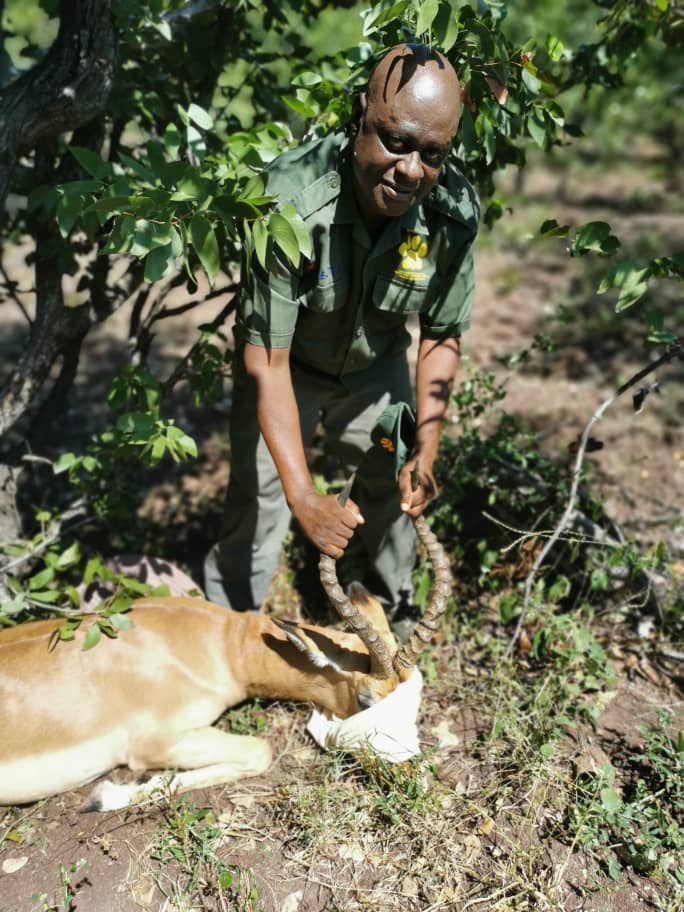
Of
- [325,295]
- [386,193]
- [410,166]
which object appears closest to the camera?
[410,166]

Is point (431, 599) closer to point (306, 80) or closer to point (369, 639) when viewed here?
point (369, 639)

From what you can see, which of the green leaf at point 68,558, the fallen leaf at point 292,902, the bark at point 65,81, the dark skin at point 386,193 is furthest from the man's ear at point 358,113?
the fallen leaf at point 292,902

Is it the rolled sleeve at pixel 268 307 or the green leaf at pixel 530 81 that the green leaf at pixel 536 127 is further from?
the rolled sleeve at pixel 268 307

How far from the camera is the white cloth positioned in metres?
3.22

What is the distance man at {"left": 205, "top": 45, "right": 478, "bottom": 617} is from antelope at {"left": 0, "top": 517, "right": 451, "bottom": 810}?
0.56 m

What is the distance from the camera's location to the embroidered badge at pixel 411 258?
3.21 metres

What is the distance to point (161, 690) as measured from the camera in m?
3.49

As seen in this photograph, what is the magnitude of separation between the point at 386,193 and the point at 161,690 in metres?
2.29

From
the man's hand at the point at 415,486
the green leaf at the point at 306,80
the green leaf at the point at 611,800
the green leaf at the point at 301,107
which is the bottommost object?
the green leaf at the point at 611,800

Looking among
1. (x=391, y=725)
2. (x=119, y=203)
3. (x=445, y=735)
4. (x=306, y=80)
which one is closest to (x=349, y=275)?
(x=306, y=80)

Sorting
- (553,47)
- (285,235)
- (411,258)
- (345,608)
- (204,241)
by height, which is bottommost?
(345,608)

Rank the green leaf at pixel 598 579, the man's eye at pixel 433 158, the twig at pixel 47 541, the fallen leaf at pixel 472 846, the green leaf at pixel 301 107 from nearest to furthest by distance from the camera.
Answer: the man's eye at pixel 433 158 → the fallen leaf at pixel 472 846 → the green leaf at pixel 301 107 → the twig at pixel 47 541 → the green leaf at pixel 598 579

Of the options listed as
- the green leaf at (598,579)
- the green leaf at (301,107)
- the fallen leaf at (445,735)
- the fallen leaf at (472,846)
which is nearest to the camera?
the fallen leaf at (472,846)

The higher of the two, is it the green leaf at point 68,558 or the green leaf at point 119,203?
the green leaf at point 119,203
